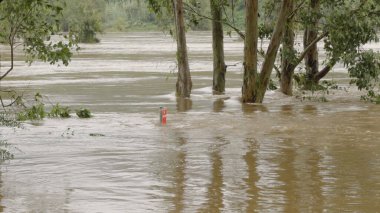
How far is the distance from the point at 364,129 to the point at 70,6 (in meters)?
70.5

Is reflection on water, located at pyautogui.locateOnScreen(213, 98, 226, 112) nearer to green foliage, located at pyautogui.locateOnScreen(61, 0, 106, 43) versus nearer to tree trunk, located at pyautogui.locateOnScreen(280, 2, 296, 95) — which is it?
tree trunk, located at pyautogui.locateOnScreen(280, 2, 296, 95)

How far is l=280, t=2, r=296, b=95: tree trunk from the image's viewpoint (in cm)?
2380

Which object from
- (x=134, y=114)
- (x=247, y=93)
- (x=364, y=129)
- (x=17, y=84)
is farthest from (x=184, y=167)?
(x=17, y=84)

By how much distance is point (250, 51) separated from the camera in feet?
72.0

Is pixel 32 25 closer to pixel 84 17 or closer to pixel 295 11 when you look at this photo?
pixel 295 11

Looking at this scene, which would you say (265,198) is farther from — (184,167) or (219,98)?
(219,98)

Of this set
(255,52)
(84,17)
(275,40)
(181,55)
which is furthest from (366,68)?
(84,17)

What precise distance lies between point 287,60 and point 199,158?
458 inches

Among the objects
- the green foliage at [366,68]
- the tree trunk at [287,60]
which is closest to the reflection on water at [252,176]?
the green foliage at [366,68]

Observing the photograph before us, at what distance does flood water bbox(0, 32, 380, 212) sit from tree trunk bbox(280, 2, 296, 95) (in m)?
1.02

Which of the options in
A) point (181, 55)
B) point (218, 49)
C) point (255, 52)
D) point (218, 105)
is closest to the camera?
point (255, 52)

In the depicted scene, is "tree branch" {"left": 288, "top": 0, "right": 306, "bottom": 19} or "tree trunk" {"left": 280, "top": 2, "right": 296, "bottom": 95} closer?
"tree branch" {"left": 288, "top": 0, "right": 306, "bottom": 19}

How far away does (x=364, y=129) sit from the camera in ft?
55.1

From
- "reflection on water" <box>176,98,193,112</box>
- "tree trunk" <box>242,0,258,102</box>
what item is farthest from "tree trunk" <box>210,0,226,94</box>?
"tree trunk" <box>242,0,258,102</box>
